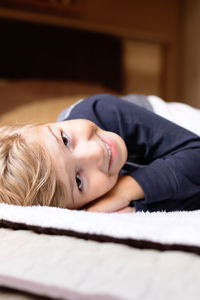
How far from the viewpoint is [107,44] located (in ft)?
8.80

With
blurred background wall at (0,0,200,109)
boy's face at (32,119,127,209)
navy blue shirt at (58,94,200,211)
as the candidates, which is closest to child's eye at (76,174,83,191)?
boy's face at (32,119,127,209)

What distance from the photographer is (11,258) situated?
460mm

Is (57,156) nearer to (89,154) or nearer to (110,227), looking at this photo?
(89,154)

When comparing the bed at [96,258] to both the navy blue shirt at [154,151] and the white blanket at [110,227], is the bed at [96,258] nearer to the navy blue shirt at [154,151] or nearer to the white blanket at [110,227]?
the white blanket at [110,227]

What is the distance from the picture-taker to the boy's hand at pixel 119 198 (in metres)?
0.83

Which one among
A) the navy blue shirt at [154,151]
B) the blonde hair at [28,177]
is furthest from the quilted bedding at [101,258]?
the navy blue shirt at [154,151]

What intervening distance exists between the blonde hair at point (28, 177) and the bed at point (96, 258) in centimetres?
14

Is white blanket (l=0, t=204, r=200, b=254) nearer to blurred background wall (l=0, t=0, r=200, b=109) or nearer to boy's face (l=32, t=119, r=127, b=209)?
boy's face (l=32, t=119, r=127, b=209)

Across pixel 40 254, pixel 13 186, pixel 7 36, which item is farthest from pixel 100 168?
pixel 7 36

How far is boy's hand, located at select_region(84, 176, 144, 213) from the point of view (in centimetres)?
83

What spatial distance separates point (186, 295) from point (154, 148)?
0.68m

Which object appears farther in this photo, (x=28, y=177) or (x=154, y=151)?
(x=154, y=151)

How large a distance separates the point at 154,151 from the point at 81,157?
0.94ft

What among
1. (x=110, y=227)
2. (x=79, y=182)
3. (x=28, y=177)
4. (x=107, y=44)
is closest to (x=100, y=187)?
(x=79, y=182)
